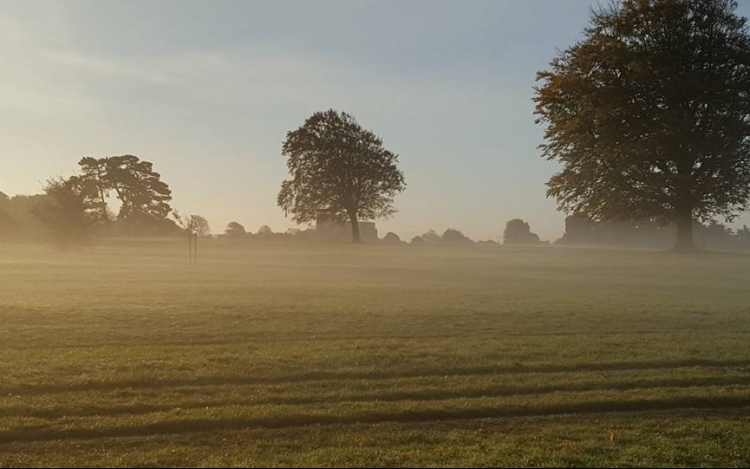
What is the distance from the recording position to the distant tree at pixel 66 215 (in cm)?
4634

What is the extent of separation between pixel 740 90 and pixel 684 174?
4697 mm

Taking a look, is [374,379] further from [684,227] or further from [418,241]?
[418,241]

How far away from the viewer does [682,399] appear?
948cm

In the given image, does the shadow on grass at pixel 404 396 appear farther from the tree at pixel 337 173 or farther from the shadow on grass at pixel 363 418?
the tree at pixel 337 173

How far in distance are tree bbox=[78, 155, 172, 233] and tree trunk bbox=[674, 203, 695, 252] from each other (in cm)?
6235

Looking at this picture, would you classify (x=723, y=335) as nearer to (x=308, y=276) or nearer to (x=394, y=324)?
(x=394, y=324)

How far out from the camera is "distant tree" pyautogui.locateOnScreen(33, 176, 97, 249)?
152 feet

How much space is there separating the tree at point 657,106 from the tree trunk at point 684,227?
1.37 ft

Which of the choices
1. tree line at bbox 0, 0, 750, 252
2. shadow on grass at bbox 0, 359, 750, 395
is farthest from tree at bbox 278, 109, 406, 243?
shadow on grass at bbox 0, 359, 750, 395

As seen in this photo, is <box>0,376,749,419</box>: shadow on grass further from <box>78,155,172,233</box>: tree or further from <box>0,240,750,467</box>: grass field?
<box>78,155,172,233</box>: tree

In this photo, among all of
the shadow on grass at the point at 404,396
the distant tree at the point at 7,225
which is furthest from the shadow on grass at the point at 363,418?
the distant tree at the point at 7,225

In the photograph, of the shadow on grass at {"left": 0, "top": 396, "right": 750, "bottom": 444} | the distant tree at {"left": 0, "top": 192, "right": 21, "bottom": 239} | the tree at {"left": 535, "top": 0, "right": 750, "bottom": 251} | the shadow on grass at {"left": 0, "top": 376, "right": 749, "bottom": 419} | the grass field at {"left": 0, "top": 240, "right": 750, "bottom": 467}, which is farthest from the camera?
the distant tree at {"left": 0, "top": 192, "right": 21, "bottom": 239}

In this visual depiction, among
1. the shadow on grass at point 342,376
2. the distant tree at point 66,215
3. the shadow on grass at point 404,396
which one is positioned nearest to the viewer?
the shadow on grass at point 404,396

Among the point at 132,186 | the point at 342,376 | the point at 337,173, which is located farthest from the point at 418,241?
the point at 342,376
